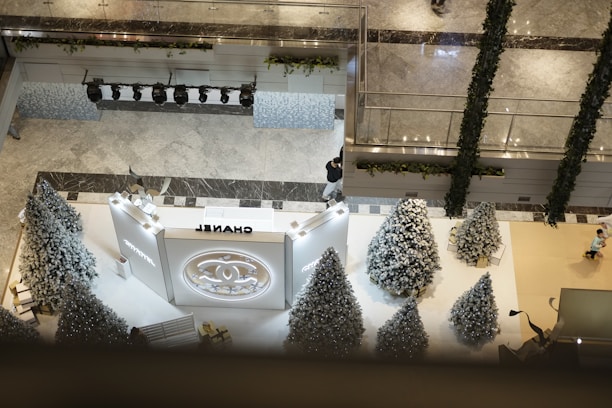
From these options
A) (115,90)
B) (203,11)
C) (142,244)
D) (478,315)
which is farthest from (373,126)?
(115,90)

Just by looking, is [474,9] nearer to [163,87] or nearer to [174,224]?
[163,87]

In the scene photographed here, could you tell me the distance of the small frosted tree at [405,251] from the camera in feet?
34.3

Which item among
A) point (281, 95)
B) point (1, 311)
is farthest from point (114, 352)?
point (281, 95)

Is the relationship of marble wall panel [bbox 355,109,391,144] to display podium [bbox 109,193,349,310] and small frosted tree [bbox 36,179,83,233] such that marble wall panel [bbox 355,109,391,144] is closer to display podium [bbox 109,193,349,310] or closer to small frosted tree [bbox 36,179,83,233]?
display podium [bbox 109,193,349,310]

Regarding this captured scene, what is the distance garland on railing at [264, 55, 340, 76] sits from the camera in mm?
11672

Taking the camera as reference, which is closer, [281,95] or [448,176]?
[448,176]

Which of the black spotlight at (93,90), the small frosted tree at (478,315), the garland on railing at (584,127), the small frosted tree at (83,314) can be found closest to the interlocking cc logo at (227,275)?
the small frosted tree at (83,314)

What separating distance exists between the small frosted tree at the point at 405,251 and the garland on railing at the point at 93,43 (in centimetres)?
411

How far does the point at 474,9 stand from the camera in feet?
38.7

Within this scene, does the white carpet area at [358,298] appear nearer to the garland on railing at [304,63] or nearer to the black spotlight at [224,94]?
the black spotlight at [224,94]

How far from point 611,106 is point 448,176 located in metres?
2.30

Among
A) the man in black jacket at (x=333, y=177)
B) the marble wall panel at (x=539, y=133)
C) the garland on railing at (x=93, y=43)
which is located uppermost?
the garland on railing at (x=93, y=43)

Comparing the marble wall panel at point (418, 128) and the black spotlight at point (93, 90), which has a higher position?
the black spotlight at point (93, 90)

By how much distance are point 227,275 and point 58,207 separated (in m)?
2.86
